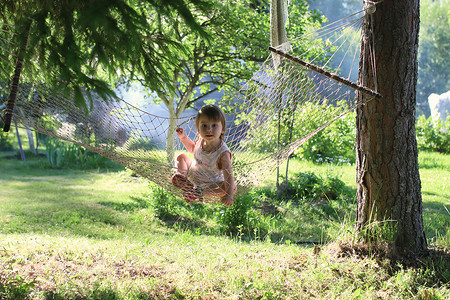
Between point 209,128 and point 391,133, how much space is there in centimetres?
98

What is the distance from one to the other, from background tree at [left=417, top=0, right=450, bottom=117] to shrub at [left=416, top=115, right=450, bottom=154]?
27.5 ft

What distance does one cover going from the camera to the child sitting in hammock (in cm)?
222

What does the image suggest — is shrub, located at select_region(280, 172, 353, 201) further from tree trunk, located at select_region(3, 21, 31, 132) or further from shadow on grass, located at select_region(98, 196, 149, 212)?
tree trunk, located at select_region(3, 21, 31, 132)

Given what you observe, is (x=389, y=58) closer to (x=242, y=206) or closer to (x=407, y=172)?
(x=407, y=172)

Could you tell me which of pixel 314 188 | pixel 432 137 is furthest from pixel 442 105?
pixel 314 188

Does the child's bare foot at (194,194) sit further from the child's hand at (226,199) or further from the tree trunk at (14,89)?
the tree trunk at (14,89)

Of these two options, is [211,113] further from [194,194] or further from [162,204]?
[162,204]

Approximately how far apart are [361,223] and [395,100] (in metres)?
0.70

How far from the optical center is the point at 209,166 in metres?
2.38

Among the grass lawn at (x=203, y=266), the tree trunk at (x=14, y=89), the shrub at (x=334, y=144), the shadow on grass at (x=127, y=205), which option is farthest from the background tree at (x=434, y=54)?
the tree trunk at (x=14, y=89)

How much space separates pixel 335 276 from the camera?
6.79 ft

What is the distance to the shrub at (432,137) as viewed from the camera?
6971mm

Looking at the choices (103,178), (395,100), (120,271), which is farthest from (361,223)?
(103,178)

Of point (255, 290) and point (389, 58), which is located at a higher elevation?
point (389, 58)
